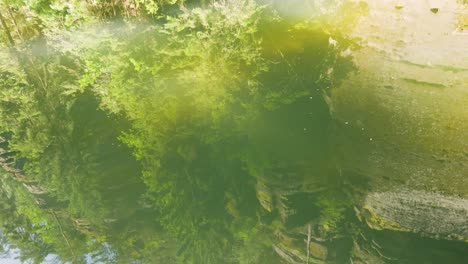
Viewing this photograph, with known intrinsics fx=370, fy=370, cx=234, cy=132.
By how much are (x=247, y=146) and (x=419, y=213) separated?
430cm

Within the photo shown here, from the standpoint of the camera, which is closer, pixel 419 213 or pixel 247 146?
pixel 419 213

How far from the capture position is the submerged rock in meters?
7.45

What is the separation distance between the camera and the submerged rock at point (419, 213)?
7.45 meters

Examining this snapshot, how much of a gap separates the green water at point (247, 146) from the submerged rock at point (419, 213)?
0.03 metres

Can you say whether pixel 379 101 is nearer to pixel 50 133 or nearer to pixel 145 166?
pixel 145 166

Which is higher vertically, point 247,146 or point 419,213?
point 247,146

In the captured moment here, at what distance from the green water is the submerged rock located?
0.03 meters

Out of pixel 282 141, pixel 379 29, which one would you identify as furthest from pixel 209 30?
pixel 282 141

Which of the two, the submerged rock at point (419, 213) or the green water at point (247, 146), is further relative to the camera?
the green water at point (247, 146)

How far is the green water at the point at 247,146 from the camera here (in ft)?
26.2

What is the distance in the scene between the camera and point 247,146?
32.2 feet

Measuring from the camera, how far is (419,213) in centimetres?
772

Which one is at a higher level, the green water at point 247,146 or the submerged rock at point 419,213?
the green water at point 247,146

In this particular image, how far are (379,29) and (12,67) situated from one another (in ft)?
50.8
